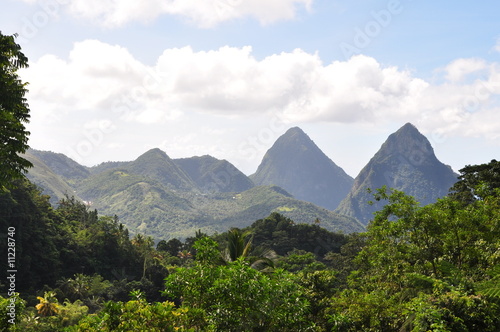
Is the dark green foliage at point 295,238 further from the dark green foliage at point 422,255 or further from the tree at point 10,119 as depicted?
the tree at point 10,119

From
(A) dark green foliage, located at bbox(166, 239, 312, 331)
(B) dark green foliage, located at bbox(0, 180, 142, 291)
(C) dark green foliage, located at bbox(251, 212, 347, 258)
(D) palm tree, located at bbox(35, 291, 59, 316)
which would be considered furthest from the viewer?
(C) dark green foliage, located at bbox(251, 212, 347, 258)

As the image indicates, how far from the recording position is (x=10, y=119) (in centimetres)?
1251

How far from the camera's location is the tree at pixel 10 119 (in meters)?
12.8

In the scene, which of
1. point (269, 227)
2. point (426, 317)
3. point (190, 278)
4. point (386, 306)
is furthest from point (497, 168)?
point (269, 227)

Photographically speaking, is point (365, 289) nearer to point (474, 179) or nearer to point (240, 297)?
point (240, 297)

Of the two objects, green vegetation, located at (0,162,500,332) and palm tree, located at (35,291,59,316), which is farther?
palm tree, located at (35,291,59,316)

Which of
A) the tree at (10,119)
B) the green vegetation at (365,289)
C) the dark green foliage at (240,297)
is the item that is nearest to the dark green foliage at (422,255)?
the green vegetation at (365,289)

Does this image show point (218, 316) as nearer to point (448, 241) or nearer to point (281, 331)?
point (281, 331)

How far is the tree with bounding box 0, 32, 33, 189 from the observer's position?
12.8 meters

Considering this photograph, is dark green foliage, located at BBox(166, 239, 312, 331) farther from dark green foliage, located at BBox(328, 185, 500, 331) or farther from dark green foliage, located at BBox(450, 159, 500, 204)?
dark green foliage, located at BBox(450, 159, 500, 204)

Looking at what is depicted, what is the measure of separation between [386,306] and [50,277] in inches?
2056

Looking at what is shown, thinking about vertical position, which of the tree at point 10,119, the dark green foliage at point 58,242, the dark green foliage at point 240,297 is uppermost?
the tree at point 10,119

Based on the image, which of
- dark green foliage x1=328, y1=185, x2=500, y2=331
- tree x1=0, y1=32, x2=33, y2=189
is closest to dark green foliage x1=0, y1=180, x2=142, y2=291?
tree x1=0, y1=32, x2=33, y2=189

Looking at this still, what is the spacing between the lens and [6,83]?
1313 cm
